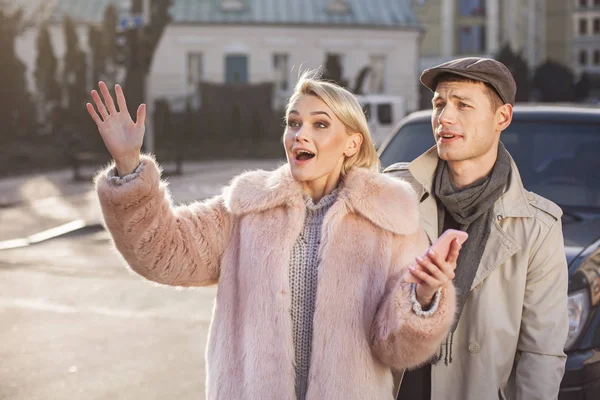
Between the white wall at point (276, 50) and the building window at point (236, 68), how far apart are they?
224 mm

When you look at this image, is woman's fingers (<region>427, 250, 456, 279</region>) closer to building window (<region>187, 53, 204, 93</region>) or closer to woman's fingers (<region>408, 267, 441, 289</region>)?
woman's fingers (<region>408, 267, 441, 289</region>)

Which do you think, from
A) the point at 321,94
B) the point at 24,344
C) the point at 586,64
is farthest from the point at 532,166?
the point at 586,64

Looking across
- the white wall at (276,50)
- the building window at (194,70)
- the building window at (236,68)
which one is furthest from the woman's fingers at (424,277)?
the building window at (194,70)

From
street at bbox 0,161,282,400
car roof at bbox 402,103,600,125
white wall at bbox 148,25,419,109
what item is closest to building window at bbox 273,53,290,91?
white wall at bbox 148,25,419,109

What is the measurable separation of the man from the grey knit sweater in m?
0.56

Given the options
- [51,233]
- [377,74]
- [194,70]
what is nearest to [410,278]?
[51,233]

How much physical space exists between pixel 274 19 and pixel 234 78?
153 inches

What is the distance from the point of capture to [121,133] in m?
3.43

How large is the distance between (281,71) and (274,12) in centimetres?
316

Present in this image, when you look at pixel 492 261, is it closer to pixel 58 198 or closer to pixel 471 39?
pixel 58 198

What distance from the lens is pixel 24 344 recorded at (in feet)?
26.6

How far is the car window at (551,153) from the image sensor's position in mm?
6258

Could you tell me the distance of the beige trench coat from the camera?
375 cm

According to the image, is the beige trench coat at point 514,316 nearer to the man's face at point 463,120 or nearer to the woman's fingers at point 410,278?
the man's face at point 463,120
